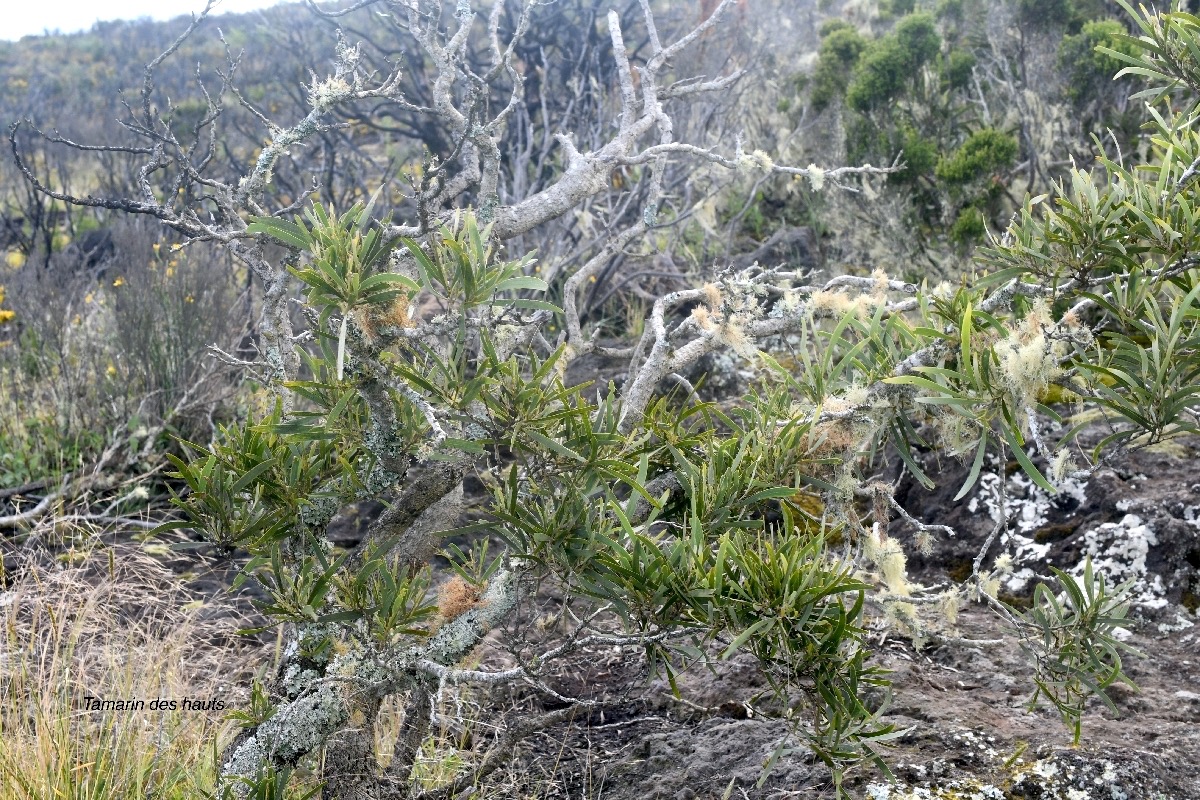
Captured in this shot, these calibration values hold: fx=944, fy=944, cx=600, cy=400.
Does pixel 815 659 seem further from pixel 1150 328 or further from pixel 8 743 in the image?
pixel 8 743

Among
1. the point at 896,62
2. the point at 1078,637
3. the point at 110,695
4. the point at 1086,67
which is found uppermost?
the point at 896,62

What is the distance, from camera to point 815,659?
146 cm

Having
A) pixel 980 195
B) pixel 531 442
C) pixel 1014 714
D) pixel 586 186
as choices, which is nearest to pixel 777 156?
pixel 980 195

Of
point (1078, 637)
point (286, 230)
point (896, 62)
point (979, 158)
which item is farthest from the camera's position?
point (896, 62)

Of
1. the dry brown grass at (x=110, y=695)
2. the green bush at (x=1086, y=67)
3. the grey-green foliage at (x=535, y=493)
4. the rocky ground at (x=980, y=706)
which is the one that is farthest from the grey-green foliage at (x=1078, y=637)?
the green bush at (x=1086, y=67)

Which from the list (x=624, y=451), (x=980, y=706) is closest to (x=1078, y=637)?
(x=980, y=706)

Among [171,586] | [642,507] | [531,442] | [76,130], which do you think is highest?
[76,130]

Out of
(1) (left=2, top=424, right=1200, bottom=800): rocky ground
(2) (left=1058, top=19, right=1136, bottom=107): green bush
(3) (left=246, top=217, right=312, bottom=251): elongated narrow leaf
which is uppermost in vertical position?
(3) (left=246, top=217, right=312, bottom=251): elongated narrow leaf

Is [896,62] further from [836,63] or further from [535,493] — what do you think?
[535,493]

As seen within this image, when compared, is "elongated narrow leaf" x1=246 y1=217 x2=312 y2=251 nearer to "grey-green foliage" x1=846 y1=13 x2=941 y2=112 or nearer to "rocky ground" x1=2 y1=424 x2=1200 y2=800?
"rocky ground" x1=2 y1=424 x2=1200 y2=800

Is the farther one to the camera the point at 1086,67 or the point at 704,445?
the point at 1086,67

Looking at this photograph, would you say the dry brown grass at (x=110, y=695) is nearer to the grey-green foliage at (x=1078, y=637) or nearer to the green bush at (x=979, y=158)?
the grey-green foliage at (x=1078, y=637)

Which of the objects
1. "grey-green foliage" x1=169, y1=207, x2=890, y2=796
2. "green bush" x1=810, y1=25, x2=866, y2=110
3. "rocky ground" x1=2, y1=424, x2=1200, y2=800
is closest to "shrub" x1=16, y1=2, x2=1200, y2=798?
"grey-green foliage" x1=169, y1=207, x2=890, y2=796

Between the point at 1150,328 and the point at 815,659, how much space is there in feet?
2.50
